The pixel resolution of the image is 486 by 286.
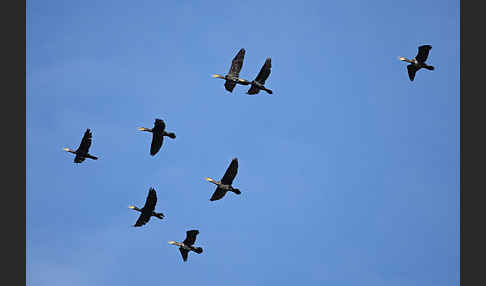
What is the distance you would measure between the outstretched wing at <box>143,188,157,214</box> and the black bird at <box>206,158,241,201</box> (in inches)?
179

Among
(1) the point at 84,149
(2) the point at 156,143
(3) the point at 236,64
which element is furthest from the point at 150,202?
(3) the point at 236,64

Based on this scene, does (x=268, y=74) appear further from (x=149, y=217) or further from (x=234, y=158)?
(x=149, y=217)

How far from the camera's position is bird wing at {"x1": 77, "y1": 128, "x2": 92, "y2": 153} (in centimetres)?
7738

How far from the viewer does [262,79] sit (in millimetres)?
77000

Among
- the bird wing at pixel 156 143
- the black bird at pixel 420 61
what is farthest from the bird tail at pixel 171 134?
the black bird at pixel 420 61

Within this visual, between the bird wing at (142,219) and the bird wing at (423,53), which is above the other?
the bird wing at (423,53)

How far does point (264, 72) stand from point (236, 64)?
3076mm

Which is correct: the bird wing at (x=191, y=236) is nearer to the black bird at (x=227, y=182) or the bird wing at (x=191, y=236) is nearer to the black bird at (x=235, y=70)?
the black bird at (x=227, y=182)

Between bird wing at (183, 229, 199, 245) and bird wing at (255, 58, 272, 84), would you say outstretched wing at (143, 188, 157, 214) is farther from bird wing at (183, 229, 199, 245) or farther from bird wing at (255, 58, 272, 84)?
bird wing at (255, 58, 272, 84)

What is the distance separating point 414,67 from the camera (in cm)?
7869

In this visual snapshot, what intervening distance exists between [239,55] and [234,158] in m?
9.29

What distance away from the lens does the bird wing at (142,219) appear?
75.1 meters

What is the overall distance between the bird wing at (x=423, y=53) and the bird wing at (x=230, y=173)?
1793cm

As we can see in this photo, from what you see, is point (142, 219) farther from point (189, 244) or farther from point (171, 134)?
point (171, 134)
